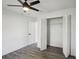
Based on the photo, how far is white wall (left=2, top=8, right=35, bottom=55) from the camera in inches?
138

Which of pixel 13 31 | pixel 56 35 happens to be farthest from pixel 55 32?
pixel 13 31

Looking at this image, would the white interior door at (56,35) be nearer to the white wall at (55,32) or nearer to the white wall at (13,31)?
the white wall at (55,32)

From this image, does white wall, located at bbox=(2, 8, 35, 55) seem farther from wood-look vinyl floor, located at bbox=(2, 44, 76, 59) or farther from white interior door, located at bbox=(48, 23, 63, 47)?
white interior door, located at bbox=(48, 23, 63, 47)

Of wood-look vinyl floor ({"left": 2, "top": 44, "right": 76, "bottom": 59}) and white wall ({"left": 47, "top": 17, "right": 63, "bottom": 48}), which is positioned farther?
white wall ({"left": 47, "top": 17, "right": 63, "bottom": 48})

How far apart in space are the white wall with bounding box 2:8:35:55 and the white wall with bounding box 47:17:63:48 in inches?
82.7

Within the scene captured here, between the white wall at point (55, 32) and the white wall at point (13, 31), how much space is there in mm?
2101

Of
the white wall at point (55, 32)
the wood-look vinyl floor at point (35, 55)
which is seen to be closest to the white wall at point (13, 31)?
the wood-look vinyl floor at point (35, 55)

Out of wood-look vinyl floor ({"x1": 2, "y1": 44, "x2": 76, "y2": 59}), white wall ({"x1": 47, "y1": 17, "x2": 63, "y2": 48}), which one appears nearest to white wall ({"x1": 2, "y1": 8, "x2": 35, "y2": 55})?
wood-look vinyl floor ({"x1": 2, "y1": 44, "x2": 76, "y2": 59})

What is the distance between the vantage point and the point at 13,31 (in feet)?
13.2

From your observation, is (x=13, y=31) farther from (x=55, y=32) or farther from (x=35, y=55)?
(x=55, y=32)

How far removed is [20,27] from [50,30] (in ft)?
8.50

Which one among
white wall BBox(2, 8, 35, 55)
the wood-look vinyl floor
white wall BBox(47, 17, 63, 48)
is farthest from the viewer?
white wall BBox(47, 17, 63, 48)

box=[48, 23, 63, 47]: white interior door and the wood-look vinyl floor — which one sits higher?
box=[48, 23, 63, 47]: white interior door

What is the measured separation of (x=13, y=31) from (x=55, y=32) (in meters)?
3.29
